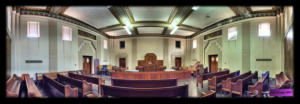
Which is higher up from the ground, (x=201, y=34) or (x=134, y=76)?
(x=201, y=34)

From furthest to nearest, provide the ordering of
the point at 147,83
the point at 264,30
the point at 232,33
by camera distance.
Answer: the point at 232,33 → the point at 264,30 → the point at 147,83

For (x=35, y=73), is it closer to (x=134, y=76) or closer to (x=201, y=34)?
(x=134, y=76)

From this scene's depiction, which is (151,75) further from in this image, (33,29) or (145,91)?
(33,29)

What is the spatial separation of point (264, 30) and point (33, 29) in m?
15.7

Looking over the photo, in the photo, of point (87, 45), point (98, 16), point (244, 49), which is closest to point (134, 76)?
point (98, 16)

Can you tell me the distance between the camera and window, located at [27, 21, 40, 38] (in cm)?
716

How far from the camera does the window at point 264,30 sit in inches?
310

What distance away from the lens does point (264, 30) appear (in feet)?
26.2

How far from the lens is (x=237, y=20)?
8547mm

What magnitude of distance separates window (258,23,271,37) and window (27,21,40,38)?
15226mm

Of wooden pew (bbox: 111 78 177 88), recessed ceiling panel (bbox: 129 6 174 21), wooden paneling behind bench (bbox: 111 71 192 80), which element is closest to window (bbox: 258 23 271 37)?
wooden paneling behind bench (bbox: 111 71 192 80)

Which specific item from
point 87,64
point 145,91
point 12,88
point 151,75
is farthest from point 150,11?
point 87,64
